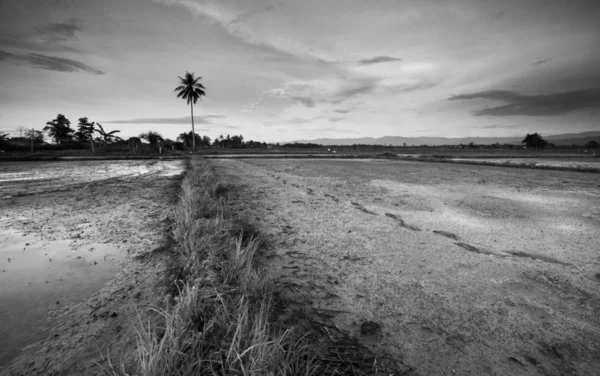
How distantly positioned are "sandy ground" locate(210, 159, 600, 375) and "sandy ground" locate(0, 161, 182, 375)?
1.50m

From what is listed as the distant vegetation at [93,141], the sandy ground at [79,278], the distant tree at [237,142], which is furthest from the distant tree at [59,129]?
the sandy ground at [79,278]

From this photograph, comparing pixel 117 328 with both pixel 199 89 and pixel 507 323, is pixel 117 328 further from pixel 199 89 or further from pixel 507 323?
pixel 199 89

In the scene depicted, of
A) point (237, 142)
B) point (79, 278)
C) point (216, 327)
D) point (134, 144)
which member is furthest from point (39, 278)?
point (237, 142)

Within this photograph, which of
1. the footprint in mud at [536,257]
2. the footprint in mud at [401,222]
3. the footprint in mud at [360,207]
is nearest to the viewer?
the footprint in mud at [536,257]

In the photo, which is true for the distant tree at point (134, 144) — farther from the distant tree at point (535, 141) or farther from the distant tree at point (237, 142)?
Answer: the distant tree at point (535, 141)

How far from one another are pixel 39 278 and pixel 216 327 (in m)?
2.69

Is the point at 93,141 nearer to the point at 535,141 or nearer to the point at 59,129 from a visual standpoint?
the point at 59,129

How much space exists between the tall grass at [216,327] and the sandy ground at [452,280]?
1.84 ft

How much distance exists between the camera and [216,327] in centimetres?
186

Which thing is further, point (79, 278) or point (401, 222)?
point (401, 222)

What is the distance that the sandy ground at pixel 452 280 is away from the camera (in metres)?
1.93

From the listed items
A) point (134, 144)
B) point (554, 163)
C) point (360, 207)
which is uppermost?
point (134, 144)

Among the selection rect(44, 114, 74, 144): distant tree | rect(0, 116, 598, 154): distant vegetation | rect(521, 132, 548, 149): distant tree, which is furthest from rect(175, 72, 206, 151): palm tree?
rect(521, 132, 548, 149): distant tree

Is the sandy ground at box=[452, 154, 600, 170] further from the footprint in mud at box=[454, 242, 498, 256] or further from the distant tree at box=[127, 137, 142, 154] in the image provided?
the distant tree at box=[127, 137, 142, 154]
